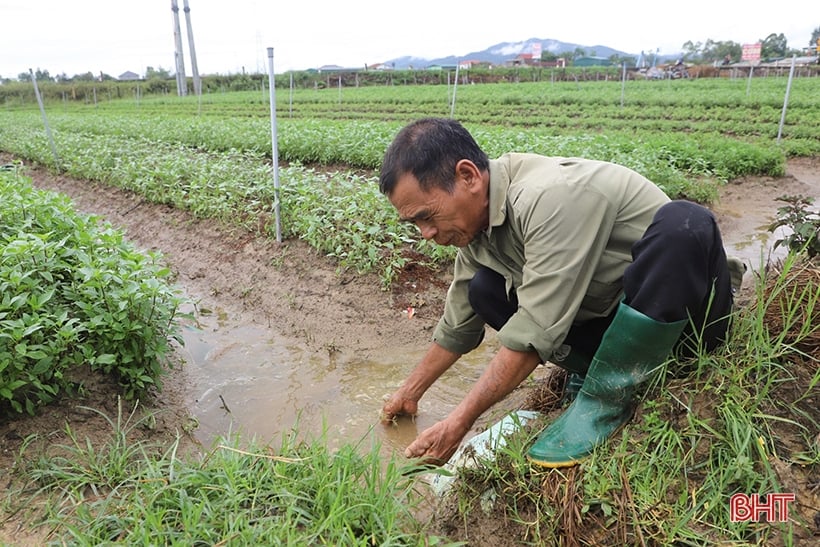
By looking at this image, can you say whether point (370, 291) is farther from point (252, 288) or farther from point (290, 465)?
point (290, 465)

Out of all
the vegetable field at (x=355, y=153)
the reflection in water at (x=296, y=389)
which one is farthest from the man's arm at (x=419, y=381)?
the vegetable field at (x=355, y=153)

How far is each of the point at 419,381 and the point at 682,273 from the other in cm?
121

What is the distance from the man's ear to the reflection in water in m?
1.28

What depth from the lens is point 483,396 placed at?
181 cm

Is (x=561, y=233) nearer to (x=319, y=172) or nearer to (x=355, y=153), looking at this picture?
(x=355, y=153)

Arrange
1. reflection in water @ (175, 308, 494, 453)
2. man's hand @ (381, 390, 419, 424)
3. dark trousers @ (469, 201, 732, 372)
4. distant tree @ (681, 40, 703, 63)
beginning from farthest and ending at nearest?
1. distant tree @ (681, 40, 703, 63)
2. reflection in water @ (175, 308, 494, 453)
3. man's hand @ (381, 390, 419, 424)
4. dark trousers @ (469, 201, 732, 372)

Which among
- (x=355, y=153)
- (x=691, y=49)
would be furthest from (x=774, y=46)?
(x=355, y=153)

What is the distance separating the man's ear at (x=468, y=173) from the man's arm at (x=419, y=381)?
766 mm

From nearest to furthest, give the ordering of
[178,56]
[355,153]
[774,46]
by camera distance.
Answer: [355,153]
[178,56]
[774,46]

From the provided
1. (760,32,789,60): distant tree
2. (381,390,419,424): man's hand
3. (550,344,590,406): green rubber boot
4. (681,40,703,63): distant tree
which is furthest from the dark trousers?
(681,40,703,63): distant tree

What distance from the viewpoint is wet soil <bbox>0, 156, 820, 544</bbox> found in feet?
8.05

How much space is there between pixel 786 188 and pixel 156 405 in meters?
7.85

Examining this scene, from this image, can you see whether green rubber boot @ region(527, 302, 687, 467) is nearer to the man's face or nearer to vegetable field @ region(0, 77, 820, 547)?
vegetable field @ region(0, 77, 820, 547)

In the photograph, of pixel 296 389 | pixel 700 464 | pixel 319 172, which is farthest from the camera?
pixel 319 172
